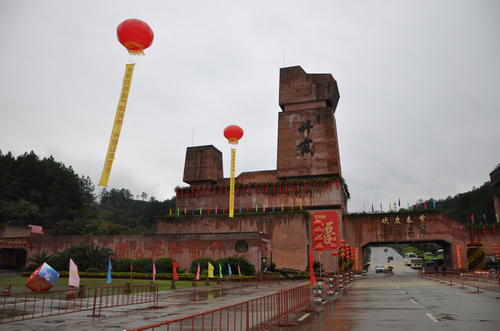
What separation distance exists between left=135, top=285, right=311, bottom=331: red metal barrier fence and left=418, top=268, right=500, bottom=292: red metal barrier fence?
34.5 ft

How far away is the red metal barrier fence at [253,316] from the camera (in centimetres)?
880

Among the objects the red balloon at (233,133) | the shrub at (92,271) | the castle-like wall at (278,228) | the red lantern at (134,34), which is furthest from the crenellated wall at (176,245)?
the red lantern at (134,34)

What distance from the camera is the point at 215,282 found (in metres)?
26.0

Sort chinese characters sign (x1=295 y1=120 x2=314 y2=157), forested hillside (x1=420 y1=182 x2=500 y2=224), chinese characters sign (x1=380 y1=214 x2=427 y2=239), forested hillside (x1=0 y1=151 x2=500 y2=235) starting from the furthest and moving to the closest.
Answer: forested hillside (x1=420 y1=182 x2=500 y2=224) → forested hillside (x1=0 y1=151 x2=500 y2=235) → chinese characters sign (x1=295 y1=120 x2=314 y2=157) → chinese characters sign (x1=380 y1=214 x2=427 y2=239)

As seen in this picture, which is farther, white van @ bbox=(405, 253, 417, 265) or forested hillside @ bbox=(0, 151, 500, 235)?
white van @ bbox=(405, 253, 417, 265)

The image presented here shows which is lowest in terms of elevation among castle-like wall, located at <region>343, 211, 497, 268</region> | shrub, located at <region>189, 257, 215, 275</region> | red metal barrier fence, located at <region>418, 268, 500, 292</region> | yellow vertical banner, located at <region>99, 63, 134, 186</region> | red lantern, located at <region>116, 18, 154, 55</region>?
red metal barrier fence, located at <region>418, 268, 500, 292</region>

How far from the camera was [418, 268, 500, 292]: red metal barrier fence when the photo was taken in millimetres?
20219

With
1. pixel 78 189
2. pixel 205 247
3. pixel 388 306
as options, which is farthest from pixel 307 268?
pixel 78 189

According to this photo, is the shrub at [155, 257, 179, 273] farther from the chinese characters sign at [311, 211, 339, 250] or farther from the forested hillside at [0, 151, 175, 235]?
the forested hillside at [0, 151, 175, 235]

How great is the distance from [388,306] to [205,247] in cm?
2304

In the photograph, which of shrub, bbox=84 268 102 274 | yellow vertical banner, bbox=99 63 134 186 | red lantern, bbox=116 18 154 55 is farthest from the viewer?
shrub, bbox=84 268 102 274

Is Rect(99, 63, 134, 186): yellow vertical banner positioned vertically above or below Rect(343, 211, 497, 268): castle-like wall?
above

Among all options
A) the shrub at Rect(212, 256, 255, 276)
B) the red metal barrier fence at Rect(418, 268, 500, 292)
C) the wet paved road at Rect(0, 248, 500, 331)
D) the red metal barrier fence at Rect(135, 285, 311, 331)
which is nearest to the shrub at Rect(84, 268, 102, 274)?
the shrub at Rect(212, 256, 255, 276)

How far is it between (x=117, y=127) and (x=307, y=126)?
98.6ft
